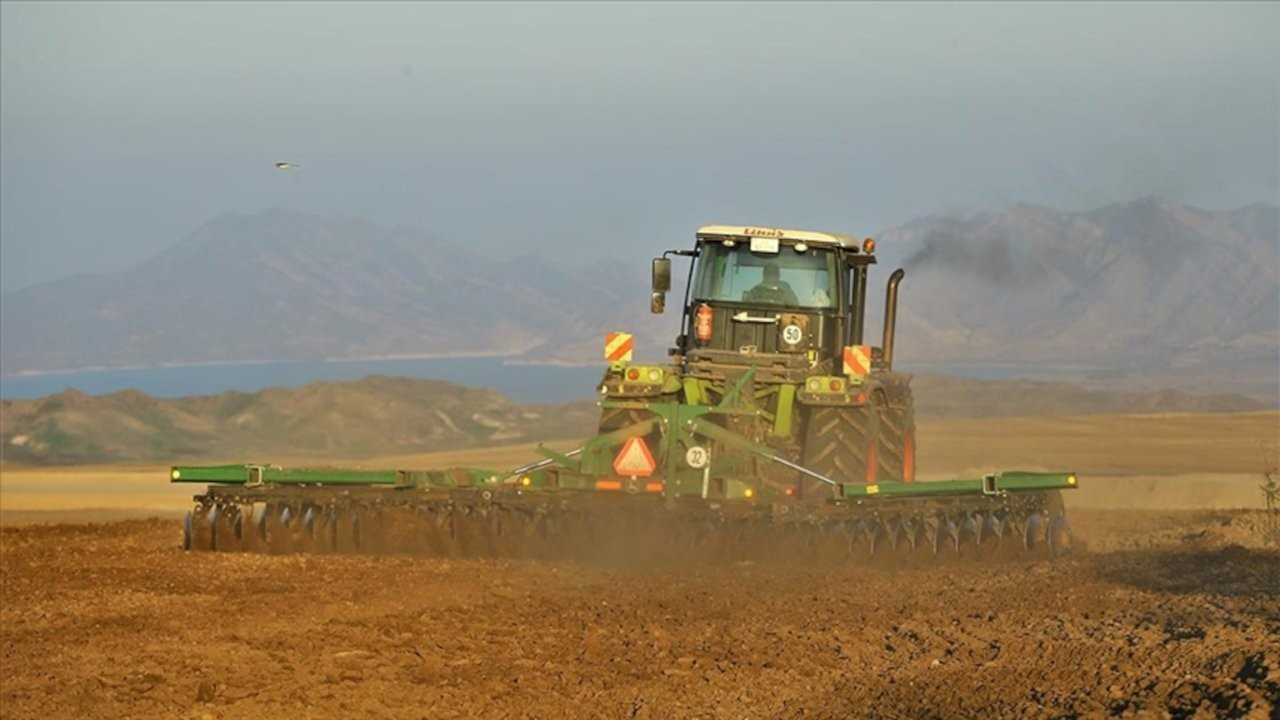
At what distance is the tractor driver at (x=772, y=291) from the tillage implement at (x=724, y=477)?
0.01 m

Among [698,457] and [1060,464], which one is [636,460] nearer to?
[698,457]

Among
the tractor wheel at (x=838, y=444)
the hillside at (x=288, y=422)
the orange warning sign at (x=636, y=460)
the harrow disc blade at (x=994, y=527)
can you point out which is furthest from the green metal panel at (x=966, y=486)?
the hillside at (x=288, y=422)

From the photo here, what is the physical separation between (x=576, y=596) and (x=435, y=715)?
180 inches

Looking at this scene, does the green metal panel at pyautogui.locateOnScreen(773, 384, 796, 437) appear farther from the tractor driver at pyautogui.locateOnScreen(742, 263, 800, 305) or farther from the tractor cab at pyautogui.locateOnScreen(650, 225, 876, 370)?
the tractor driver at pyautogui.locateOnScreen(742, 263, 800, 305)

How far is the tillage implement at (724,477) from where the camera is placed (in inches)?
692

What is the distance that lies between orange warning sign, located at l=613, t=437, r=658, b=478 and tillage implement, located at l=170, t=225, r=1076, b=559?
0.06 feet

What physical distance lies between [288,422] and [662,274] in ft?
160

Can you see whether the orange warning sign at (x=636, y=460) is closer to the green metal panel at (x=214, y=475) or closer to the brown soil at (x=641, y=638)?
the brown soil at (x=641, y=638)

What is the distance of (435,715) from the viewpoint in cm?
1130

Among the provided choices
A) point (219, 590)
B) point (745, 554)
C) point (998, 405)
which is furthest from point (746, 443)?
point (998, 405)

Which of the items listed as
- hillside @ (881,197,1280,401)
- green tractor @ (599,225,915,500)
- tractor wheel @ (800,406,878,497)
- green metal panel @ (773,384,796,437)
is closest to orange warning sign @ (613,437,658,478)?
green tractor @ (599,225,915,500)

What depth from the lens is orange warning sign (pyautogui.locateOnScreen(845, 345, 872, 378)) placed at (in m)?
18.7

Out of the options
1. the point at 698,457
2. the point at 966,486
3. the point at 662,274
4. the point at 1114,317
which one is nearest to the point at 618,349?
the point at 662,274

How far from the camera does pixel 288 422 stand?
216 ft
